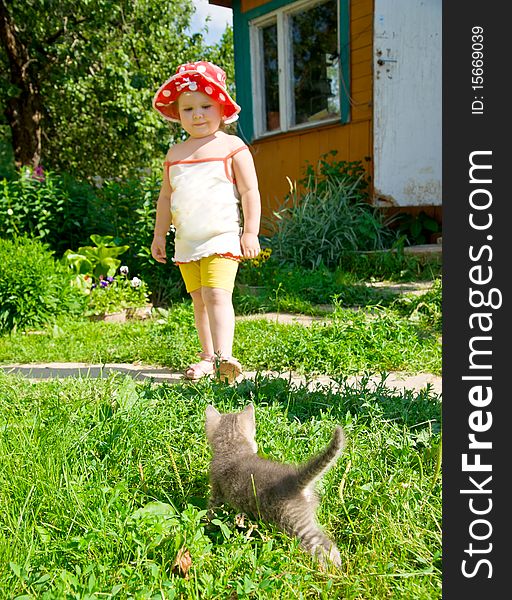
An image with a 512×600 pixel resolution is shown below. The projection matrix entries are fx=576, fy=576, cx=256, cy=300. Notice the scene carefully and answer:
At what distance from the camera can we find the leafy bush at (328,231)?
22.7 ft

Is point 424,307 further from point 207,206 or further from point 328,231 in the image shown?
point 328,231

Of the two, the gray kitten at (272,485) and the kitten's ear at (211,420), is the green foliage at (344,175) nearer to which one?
the kitten's ear at (211,420)

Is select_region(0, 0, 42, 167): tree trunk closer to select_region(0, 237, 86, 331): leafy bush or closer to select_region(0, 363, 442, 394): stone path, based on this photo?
select_region(0, 237, 86, 331): leafy bush

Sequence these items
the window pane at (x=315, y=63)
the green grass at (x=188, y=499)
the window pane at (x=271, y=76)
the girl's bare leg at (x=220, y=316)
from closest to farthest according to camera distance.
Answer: the green grass at (x=188, y=499), the girl's bare leg at (x=220, y=316), the window pane at (x=315, y=63), the window pane at (x=271, y=76)

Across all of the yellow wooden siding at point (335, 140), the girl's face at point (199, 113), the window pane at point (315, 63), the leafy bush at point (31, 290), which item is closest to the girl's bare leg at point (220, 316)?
the girl's face at point (199, 113)

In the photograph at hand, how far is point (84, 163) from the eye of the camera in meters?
17.6

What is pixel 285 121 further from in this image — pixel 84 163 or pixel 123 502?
pixel 84 163

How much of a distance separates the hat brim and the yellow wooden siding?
4.88 m

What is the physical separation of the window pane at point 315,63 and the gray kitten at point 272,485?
742cm

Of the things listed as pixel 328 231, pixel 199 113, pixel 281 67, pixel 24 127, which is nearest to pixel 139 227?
pixel 328 231

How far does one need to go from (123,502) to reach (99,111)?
15.6 metres

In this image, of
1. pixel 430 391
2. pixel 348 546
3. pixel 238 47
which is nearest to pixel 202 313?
pixel 430 391

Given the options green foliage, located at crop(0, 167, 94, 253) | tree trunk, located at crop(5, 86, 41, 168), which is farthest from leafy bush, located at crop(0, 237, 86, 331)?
tree trunk, located at crop(5, 86, 41, 168)

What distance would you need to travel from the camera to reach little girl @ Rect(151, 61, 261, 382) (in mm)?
3182
